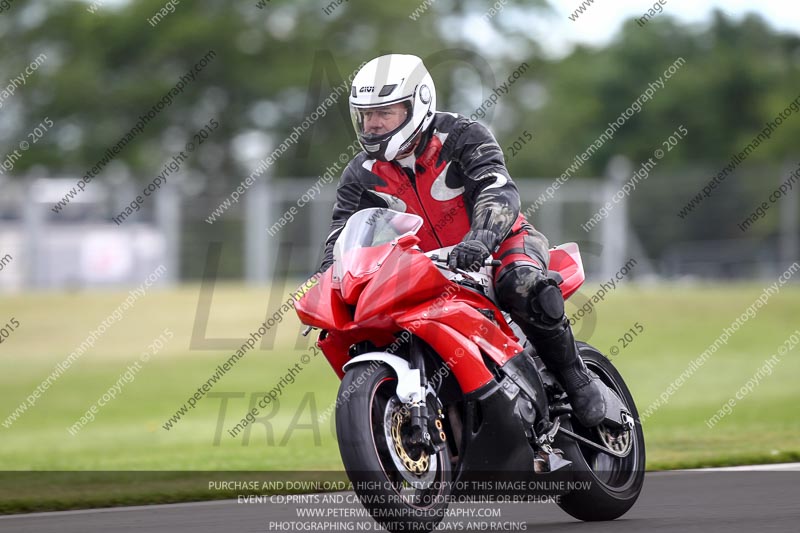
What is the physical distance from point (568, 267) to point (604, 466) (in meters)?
1.08

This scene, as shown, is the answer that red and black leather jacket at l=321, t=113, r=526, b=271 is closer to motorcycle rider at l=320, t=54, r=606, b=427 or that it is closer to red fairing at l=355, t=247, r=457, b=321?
motorcycle rider at l=320, t=54, r=606, b=427

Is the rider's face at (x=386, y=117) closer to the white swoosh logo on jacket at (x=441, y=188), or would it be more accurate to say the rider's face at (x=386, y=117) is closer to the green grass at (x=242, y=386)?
the white swoosh logo on jacket at (x=441, y=188)

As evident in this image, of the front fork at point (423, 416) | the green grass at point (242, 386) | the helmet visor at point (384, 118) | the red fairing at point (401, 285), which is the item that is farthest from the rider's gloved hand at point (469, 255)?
the green grass at point (242, 386)

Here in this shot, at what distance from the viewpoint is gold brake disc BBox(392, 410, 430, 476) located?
229 inches

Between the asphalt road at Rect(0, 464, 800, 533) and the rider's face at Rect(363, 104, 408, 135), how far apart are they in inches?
77.4

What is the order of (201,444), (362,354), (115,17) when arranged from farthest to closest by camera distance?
(115,17) → (201,444) → (362,354)

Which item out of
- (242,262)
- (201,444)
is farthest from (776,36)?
(201,444)

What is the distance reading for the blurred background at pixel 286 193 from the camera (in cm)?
1897

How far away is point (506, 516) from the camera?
7023mm

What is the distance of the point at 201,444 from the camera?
14805 millimetres

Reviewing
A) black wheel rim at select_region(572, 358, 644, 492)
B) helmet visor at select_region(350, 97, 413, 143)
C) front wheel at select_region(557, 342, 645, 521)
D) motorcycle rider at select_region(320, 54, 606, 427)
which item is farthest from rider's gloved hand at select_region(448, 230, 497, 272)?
black wheel rim at select_region(572, 358, 644, 492)

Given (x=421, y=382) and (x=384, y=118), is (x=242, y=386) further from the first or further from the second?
(x=421, y=382)

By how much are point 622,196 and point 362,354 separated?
2700cm

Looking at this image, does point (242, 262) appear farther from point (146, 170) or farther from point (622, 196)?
point (146, 170)
